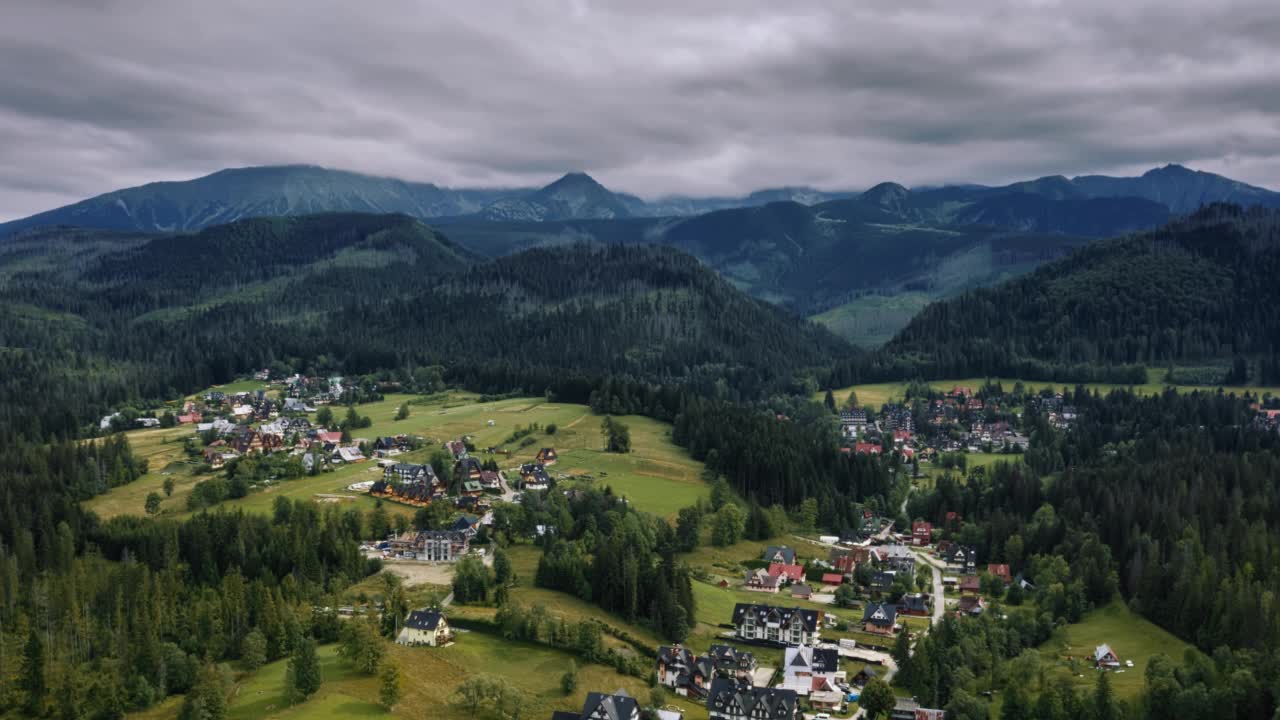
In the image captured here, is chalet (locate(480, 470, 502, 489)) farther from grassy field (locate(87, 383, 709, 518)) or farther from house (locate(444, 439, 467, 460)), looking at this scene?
house (locate(444, 439, 467, 460))

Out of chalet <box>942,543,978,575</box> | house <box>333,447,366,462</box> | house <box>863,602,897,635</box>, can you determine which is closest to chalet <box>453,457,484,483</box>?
house <box>333,447,366,462</box>

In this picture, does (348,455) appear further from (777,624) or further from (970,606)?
(970,606)

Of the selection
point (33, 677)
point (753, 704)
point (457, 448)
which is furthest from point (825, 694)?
point (457, 448)

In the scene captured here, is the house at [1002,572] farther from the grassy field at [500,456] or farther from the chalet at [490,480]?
the chalet at [490,480]

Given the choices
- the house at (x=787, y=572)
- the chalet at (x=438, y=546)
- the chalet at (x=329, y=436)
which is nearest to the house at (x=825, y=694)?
the house at (x=787, y=572)

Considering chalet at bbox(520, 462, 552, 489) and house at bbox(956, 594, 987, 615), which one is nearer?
house at bbox(956, 594, 987, 615)

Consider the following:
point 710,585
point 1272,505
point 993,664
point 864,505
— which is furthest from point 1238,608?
point 864,505
